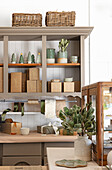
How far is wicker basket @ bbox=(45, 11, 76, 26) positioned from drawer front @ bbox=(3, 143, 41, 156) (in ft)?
5.43

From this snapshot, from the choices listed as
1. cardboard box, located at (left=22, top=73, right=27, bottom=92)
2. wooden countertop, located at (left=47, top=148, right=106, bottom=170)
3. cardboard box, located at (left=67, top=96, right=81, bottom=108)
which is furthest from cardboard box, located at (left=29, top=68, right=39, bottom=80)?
wooden countertop, located at (left=47, top=148, right=106, bottom=170)

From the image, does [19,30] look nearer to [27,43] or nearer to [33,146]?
[27,43]

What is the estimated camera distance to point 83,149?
1.76 metres

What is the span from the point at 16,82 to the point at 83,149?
220cm

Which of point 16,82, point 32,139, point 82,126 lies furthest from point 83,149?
point 16,82

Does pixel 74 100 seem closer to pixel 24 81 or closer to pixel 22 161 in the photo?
pixel 24 81

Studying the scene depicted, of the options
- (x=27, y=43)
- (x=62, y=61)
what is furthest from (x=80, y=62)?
(x=27, y=43)

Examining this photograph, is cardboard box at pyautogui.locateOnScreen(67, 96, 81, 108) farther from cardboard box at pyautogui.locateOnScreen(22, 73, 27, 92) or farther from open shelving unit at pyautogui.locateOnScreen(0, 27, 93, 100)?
cardboard box at pyautogui.locateOnScreen(22, 73, 27, 92)

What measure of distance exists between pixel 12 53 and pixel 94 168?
2826mm

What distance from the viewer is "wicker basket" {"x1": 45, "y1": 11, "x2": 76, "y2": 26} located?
3.69m

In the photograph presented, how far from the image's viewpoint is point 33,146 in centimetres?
343

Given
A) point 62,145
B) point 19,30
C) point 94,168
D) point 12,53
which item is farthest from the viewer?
point 12,53

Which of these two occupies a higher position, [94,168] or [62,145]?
[94,168]

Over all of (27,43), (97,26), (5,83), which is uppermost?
(97,26)
